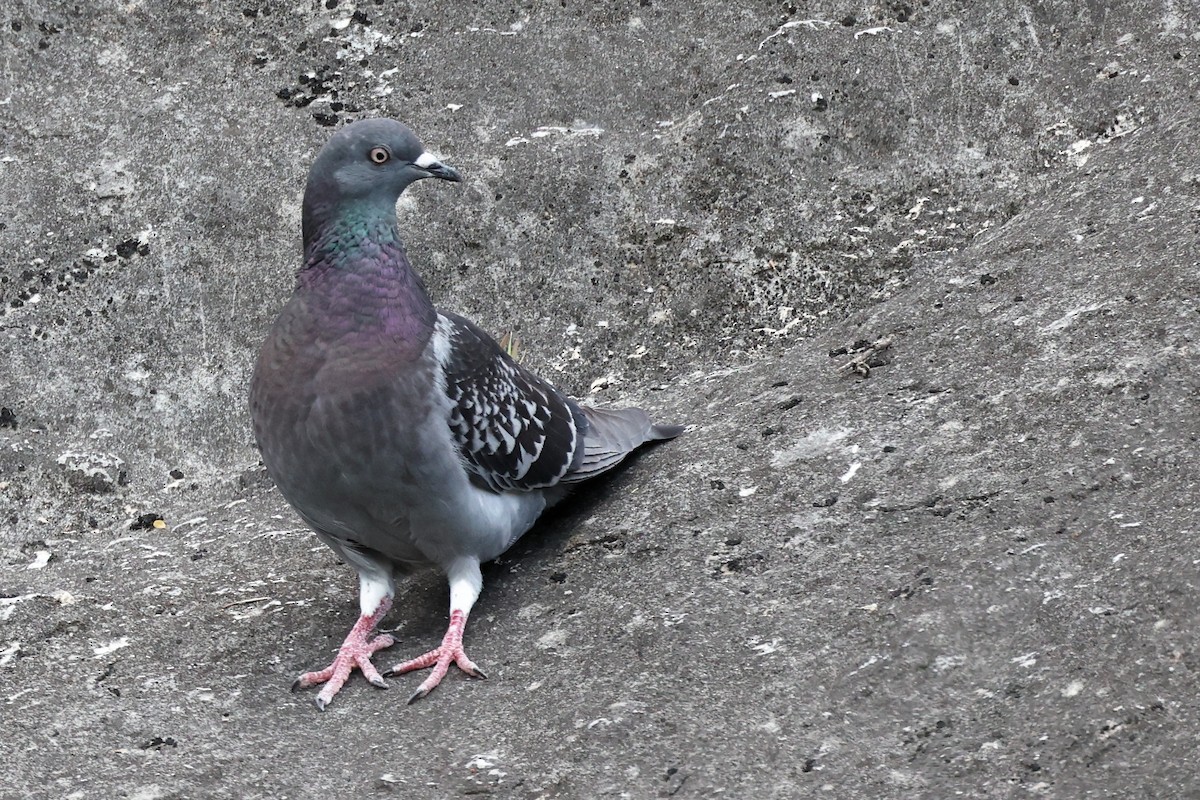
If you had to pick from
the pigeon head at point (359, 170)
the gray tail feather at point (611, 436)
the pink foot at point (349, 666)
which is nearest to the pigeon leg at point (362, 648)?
the pink foot at point (349, 666)

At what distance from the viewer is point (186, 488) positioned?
214 inches

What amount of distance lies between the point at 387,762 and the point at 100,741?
833mm

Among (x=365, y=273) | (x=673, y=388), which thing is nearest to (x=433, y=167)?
(x=365, y=273)

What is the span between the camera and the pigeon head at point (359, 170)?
3.81 metres

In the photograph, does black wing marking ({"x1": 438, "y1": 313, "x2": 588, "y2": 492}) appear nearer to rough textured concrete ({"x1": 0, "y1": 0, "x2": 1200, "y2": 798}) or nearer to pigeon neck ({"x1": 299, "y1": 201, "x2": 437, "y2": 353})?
pigeon neck ({"x1": 299, "y1": 201, "x2": 437, "y2": 353})

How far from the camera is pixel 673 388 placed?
5.47 meters

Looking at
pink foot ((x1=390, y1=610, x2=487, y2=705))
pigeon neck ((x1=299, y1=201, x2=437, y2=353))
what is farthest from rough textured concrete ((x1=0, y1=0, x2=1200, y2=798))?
pigeon neck ((x1=299, y1=201, x2=437, y2=353))

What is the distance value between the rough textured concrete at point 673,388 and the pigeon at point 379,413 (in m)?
0.22

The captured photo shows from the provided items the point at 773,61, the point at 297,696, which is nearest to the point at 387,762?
the point at 297,696

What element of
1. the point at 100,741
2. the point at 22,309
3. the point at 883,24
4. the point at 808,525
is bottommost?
the point at 808,525

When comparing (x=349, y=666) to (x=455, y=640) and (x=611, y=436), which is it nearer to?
(x=455, y=640)

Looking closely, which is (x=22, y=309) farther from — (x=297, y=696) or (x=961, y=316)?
(x=961, y=316)

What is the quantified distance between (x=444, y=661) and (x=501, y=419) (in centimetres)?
76

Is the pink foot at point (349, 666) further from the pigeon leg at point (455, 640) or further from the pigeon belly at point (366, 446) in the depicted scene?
the pigeon belly at point (366, 446)
